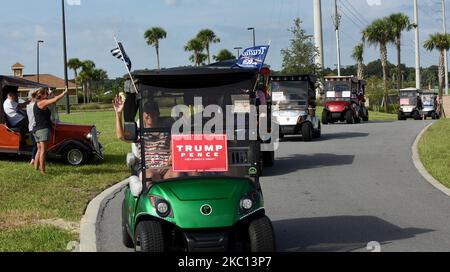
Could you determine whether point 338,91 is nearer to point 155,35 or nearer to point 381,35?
point 381,35

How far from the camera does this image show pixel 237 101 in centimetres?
671

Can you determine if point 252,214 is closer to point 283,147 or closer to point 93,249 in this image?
point 93,249

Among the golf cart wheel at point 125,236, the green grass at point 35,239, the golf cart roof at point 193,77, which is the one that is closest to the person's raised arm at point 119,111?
the golf cart roof at point 193,77

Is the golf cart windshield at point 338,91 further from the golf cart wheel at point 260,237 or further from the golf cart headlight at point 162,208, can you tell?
the golf cart headlight at point 162,208

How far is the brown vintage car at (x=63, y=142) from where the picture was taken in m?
14.5

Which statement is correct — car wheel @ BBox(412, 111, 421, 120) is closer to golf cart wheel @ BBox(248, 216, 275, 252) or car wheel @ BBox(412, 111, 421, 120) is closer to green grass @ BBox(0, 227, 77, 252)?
green grass @ BBox(0, 227, 77, 252)

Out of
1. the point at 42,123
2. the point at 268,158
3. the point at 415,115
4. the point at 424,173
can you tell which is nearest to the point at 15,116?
the point at 42,123

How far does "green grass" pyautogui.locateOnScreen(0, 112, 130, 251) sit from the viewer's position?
8.46m

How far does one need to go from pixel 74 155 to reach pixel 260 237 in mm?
9480

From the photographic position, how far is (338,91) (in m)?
32.5

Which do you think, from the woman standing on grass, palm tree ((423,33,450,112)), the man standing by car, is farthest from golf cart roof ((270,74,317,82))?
palm tree ((423,33,450,112))

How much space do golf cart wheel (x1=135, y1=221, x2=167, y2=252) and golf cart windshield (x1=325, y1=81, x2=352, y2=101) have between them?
27059 mm
